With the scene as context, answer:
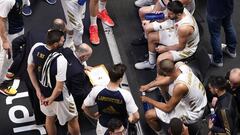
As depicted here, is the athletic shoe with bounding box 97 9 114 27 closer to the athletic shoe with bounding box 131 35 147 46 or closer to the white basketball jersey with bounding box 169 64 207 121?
the athletic shoe with bounding box 131 35 147 46

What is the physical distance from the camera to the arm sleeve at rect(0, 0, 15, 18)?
20.4ft

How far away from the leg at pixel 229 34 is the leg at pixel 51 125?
2.75 m

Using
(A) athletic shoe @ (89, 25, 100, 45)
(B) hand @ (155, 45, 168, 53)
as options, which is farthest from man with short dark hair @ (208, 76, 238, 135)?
(A) athletic shoe @ (89, 25, 100, 45)

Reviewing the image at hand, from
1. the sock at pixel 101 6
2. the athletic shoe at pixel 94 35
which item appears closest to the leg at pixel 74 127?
the athletic shoe at pixel 94 35

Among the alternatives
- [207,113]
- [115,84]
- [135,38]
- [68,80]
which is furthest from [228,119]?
[135,38]

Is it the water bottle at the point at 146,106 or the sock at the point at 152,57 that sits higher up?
the sock at the point at 152,57

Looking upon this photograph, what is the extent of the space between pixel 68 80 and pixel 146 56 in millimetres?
1929

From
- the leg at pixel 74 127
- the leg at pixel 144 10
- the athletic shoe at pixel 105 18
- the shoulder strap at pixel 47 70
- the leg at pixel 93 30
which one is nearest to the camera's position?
the shoulder strap at pixel 47 70

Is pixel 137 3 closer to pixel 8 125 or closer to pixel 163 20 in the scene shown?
pixel 163 20

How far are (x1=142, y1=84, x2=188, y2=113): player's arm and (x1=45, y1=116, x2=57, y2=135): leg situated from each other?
1111 mm

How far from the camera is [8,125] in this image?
6727mm

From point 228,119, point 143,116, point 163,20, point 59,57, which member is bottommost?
point 143,116

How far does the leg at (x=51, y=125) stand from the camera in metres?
6.09

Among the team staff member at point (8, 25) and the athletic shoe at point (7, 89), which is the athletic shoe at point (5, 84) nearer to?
the athletic shoe at point (7, 89)
